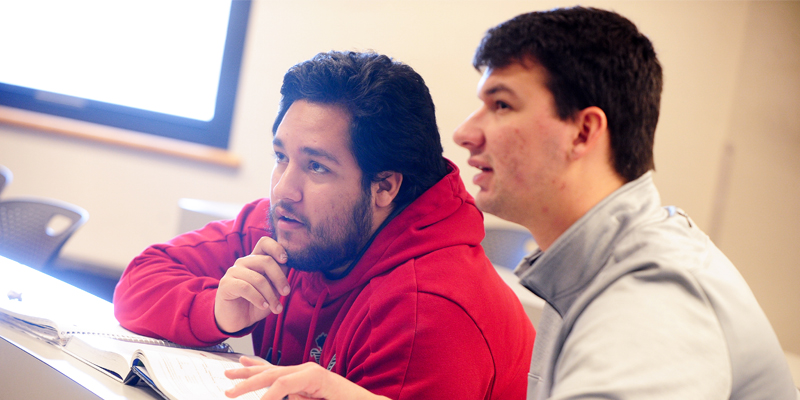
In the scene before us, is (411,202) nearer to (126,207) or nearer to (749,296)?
(749,296)

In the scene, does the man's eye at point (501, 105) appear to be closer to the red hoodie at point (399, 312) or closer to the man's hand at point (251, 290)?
the red hoodie at point (399, 312)

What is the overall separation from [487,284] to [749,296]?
462mm

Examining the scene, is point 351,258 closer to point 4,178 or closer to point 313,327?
point 313,327

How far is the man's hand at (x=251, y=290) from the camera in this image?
3.44 ft

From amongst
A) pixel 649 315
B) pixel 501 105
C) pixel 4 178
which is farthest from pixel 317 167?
pixel 4 178

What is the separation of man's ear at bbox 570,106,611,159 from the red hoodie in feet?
1.07

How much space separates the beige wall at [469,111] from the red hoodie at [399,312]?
1.91m

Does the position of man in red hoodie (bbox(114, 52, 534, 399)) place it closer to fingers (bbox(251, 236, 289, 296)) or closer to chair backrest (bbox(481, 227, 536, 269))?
fingers (bbox(251, 236, 289, 296))

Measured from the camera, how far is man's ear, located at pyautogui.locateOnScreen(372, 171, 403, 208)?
1189 mm

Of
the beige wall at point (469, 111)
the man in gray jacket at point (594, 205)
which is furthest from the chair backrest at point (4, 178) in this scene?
the man in gray jacket at point (594, 205)

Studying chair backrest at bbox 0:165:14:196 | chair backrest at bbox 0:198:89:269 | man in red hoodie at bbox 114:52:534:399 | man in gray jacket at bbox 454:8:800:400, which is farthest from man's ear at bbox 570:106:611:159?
chair backrest at bbox 0:165:14:196

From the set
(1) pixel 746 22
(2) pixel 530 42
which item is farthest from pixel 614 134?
(1) pixel 746 22

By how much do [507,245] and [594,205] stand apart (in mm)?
1972

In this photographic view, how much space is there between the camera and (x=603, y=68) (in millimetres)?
752
